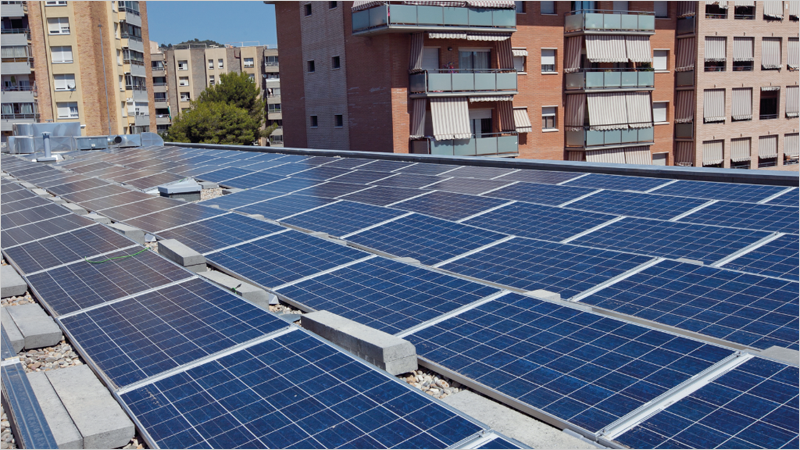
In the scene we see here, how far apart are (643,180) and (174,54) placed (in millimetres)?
125318

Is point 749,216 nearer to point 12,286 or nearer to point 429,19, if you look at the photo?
point 12,286

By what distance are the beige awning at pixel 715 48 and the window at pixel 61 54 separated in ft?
230

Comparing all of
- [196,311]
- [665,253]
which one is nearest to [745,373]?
[665,253]

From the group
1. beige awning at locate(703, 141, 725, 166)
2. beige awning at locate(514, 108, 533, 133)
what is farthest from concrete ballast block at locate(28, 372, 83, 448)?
beige awning at locate(703, 141, 725, 166)

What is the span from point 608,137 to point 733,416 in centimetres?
4920

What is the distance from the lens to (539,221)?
12.8m

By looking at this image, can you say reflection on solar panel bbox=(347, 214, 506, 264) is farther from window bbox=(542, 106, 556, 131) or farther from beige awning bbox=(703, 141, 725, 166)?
beige awning bbox=(703, 141, 725, 166)

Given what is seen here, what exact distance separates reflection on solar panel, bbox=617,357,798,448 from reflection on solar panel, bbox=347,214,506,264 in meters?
5.59

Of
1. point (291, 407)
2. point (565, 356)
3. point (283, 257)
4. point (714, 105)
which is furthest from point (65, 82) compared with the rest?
point (565, 356)

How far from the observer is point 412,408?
568 cm

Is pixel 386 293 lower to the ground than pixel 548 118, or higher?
lower

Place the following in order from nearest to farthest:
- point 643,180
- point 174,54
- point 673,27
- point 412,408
A: point 412,408 < point 643,180 < point 673,27 < point 174,54

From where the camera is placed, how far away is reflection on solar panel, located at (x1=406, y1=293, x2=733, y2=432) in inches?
233

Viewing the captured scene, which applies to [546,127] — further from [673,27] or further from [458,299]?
[458,299]
